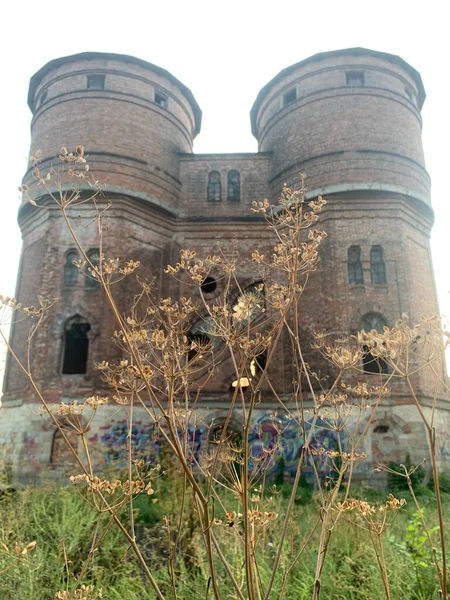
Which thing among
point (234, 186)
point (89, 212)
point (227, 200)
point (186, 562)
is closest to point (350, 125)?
point (234, 186)

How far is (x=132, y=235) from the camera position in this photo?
16.3m

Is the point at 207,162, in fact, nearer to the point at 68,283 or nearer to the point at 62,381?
the point at 68,283

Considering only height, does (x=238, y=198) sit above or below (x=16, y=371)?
above

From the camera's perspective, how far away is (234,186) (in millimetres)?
18734

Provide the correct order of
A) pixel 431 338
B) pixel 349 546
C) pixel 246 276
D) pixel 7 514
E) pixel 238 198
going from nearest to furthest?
pixel 431 338 < pixel 349 546 < pixel 7 514 < pixel 246 276 < pixel 238 198

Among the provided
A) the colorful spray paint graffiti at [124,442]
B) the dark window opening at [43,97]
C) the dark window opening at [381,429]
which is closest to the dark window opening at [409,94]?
the dark window opening at [381,429]

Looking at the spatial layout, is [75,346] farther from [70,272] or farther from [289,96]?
[289,96]

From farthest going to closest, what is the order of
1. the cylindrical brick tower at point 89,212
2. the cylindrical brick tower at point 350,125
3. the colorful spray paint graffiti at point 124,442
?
the cylindrical brick tower at point 350,125 → the cylindrical brick tower at point 89,212 → the colorful spray paint graffiti at point 124,442

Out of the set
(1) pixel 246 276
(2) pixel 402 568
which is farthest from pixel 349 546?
(1) pixel 246 276

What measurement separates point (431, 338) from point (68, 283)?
14.2m

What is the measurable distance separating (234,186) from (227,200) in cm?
77

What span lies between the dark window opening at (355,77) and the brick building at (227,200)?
66 millimetres

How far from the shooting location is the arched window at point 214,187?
60.4ft

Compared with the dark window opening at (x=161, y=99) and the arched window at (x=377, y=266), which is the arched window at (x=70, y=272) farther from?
the arched window at (x=377, y=266)
